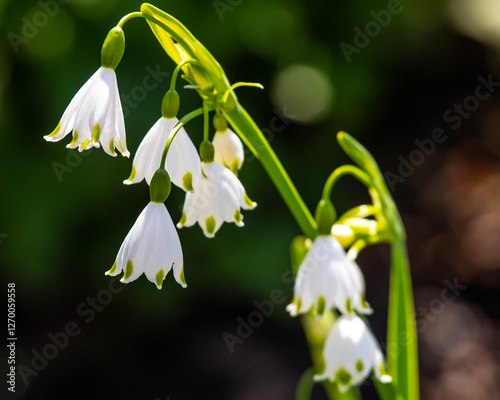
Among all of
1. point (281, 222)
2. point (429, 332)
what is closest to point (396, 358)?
point (281, 222)

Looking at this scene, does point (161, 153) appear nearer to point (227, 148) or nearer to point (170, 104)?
point (170, 104)

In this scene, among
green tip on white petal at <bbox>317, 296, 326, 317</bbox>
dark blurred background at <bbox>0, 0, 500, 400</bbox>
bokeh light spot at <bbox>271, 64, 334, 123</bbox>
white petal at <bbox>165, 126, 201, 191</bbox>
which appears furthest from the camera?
bokeh light spot at <bbox>271, 64, 334, 123</bbox>

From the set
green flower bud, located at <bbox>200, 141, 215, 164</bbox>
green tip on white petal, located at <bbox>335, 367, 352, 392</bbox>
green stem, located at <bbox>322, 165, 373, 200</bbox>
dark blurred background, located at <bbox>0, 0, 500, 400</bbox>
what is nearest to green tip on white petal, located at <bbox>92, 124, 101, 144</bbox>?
green flower bud, located at <bbox>200, 141, 215, 164</bbox>

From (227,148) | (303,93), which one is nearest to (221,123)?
(227,148)

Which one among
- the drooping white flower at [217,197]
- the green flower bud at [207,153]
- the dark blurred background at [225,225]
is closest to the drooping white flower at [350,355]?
the drooping white flower at [217,197]

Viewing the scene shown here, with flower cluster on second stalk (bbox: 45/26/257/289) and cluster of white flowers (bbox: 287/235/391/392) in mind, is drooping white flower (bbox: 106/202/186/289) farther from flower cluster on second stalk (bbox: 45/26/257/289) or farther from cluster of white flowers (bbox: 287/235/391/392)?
cluster of white flowers (bbox: 287/235/391/392)

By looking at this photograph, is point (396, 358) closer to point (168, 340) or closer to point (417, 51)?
point (168, 340)

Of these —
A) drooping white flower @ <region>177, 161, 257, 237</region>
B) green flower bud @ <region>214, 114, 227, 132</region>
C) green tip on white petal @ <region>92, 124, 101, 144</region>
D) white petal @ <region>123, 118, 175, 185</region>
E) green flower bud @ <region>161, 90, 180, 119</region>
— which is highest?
green tip on white petal @ <region>92, 124, 101, 144</region>

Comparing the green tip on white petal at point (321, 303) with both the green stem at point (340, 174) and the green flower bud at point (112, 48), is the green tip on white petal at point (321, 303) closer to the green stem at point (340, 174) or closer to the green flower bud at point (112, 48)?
the green stem at point (340, 174)
